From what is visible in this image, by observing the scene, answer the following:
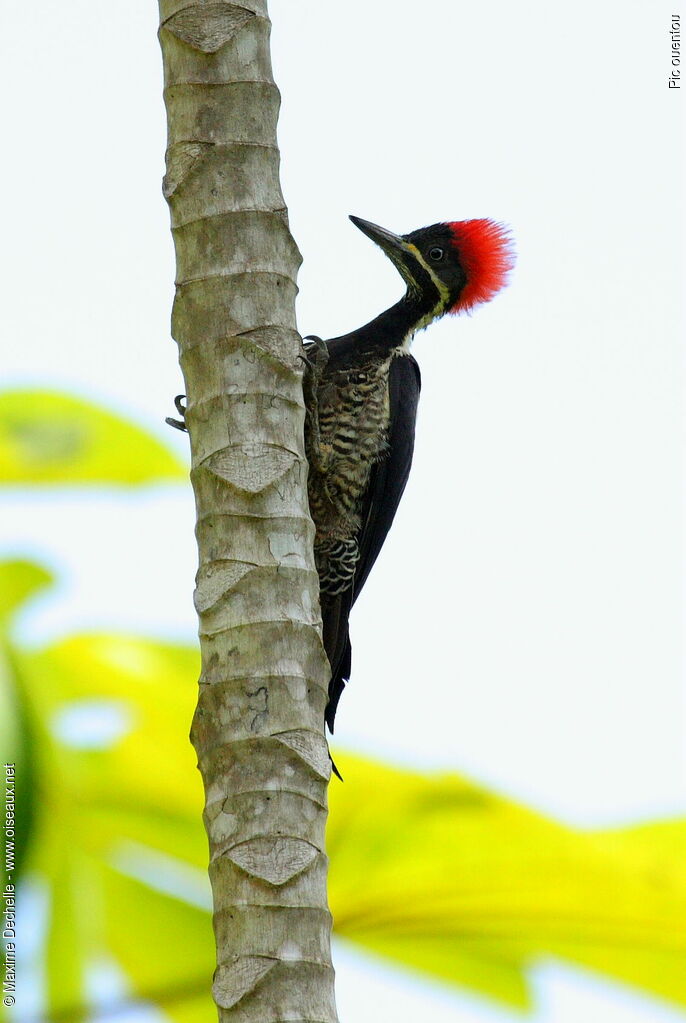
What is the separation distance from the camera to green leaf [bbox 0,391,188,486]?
484 centimetres

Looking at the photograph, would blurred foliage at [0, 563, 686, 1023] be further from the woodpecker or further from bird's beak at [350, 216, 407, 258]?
bird's beak at [350, 216, 407, 258]

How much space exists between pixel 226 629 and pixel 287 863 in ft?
1.34

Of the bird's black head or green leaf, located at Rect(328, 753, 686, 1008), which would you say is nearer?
the bird's black head

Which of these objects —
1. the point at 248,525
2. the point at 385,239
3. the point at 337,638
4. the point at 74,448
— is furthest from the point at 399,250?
the point at 248,525

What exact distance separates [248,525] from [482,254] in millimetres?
2000

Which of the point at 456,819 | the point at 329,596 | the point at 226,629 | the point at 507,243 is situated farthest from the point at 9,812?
the point at 507,243

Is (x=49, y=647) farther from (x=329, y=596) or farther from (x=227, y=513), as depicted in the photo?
(x=227, y=513)

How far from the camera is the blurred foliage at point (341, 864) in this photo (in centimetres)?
387

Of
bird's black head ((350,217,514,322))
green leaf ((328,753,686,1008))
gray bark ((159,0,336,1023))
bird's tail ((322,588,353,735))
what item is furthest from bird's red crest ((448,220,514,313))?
green leaf ((328,753,686,1008))

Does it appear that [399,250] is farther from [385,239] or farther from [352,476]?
[352,476]

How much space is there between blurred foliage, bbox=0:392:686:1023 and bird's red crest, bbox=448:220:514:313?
1.77 m

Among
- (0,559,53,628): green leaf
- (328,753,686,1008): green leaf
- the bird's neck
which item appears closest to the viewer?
the bird's neck

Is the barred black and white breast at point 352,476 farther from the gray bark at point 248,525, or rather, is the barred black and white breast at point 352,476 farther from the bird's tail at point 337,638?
the gray bark at point 248,525

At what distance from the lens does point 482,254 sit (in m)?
3.83
